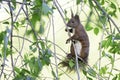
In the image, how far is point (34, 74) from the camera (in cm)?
100

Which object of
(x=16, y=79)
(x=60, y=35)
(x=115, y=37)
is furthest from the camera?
(x=60, y=35)

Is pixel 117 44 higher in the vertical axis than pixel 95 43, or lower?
higher

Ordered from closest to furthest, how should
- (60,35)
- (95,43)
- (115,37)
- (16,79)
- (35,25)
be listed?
(35,25)
(16,79)
(115,37)
(60,35)
(95,43)

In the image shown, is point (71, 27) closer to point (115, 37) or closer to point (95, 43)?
point (115, 37)

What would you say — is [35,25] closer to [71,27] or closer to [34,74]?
[34,74]

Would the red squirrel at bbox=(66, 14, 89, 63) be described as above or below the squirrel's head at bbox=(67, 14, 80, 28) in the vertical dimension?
below

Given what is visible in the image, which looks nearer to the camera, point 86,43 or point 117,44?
point 117,44

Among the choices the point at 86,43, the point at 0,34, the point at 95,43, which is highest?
the point at 0,34

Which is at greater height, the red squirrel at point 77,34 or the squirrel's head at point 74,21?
the squirrel's head at point 74,21

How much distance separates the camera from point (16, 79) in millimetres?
991

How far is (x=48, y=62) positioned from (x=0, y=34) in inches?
9.2

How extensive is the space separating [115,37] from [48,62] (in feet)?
0.66

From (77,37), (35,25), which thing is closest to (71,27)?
(77,37)

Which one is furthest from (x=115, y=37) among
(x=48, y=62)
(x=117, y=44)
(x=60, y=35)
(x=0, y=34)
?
(x=60, y=35)
